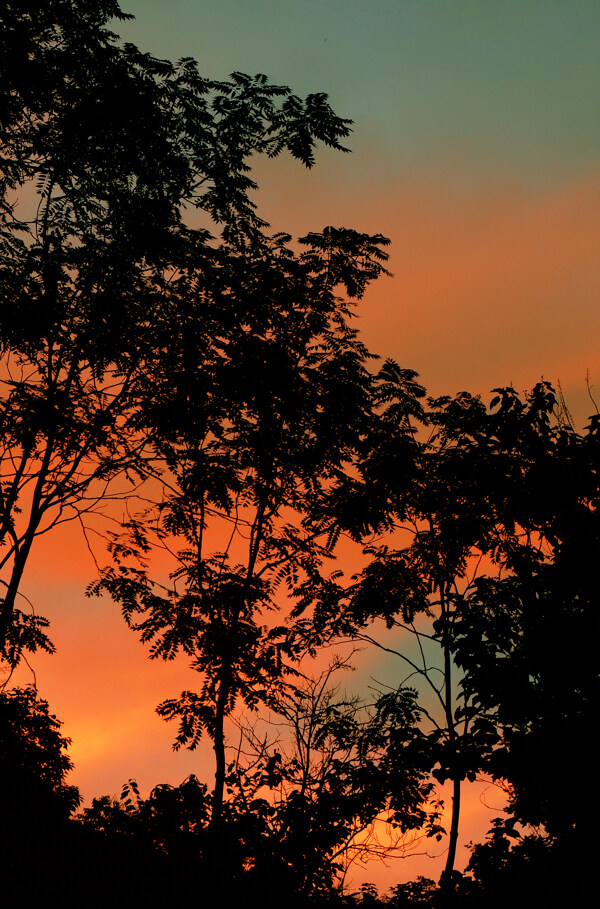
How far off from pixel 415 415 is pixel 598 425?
10.4 m

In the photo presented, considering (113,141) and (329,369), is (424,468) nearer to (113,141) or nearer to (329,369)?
(329,369)

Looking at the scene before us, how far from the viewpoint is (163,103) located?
13383 millimetres

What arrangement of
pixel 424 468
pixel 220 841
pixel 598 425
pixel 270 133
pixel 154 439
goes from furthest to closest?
1. pixel 424 468
2. pixel 154 439
3. pixel 270 133
4. pixel 220 841
5. pixel 598 425

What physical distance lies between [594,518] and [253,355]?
28.2 ft

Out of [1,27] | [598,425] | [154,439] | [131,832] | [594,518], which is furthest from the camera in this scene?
[154,439]

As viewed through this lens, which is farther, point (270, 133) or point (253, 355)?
point (253, 355)

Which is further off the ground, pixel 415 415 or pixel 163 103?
pixel 163 103

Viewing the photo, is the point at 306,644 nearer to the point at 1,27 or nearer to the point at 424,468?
the point at 424,468

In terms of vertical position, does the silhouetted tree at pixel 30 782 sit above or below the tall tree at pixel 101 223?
below

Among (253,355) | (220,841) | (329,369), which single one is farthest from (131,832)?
(329,369)

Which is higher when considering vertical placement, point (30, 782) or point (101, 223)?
point (101, 223)

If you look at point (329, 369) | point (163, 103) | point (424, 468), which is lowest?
point (424, 468)

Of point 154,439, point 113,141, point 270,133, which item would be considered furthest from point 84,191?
point 154,439

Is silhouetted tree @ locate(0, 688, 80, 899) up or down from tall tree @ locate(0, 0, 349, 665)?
down
